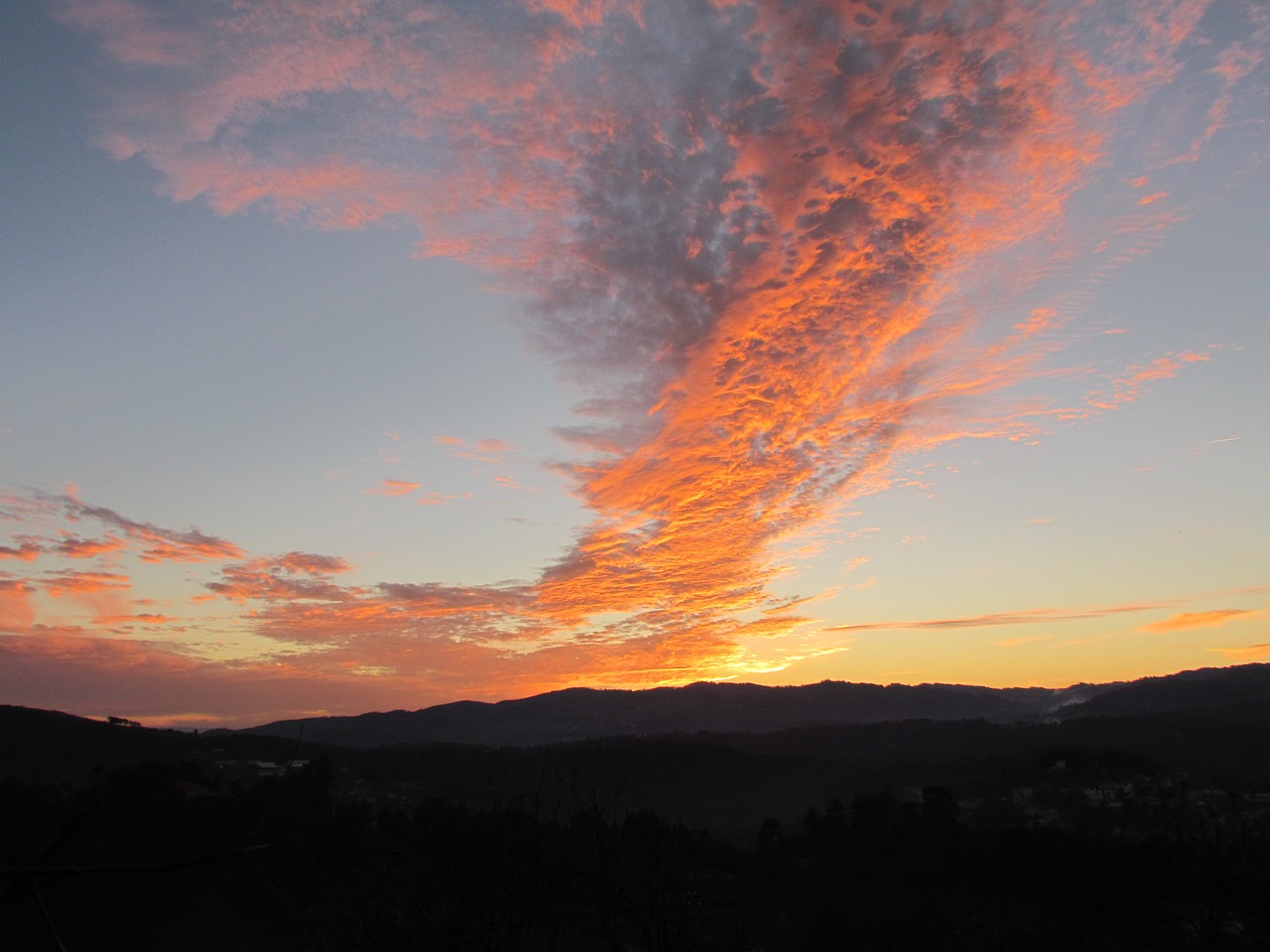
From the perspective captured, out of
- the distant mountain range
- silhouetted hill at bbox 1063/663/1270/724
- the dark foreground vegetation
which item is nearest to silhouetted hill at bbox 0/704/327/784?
the dark foreground vegetation

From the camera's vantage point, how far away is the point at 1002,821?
61.7m

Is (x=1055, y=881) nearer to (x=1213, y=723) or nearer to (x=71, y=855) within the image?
(x=71, y=855)

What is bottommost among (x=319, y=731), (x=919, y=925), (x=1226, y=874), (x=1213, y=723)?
(x=919, y=925)

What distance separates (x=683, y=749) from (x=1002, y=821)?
48.8m

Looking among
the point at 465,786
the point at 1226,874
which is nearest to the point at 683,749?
the point at 465,786

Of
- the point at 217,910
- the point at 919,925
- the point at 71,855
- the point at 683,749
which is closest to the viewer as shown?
the point at 919,925

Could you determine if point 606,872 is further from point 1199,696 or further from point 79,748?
point 1199,696

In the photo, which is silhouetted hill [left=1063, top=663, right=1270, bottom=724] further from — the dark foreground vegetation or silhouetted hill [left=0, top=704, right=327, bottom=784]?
silhouetted hill [left=0, top=704, right=327, bottom=784]

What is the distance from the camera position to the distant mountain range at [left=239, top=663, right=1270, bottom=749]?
123438 mm

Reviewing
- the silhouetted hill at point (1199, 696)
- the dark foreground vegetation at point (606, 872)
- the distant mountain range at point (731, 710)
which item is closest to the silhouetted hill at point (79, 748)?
the dark foreground vegetation at point (606, 872)

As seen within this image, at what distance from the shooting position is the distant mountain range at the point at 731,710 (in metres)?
123

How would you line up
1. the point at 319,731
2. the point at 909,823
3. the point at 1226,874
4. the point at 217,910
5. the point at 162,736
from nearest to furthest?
1. the point at 1226,874
2. the point at 217,910
3. the point at 909,823
4. the point at 162,736
5. the point at 319,731

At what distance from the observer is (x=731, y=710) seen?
164 metres

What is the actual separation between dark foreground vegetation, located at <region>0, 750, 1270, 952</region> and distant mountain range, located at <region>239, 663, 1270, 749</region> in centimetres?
6445
